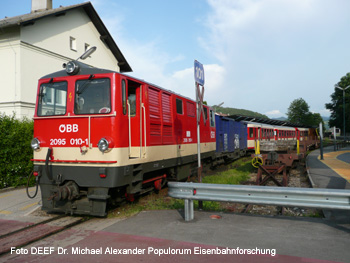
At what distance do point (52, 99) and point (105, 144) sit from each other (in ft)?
6.26

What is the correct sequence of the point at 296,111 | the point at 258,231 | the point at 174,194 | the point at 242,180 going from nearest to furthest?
the point at 258,231, the point at 174,194, the point at 242,180, the point at 296,111

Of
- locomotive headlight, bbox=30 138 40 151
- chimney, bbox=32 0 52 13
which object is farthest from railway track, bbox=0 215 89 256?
chimney, bbox=32 0 52 13

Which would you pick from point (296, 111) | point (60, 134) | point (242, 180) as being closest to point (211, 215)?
point (60, 134)

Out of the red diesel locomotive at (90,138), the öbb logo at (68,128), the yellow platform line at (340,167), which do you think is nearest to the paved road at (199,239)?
the red diesel locomotive at (90,138)

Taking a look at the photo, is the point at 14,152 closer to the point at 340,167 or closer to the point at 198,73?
the point at 198,73

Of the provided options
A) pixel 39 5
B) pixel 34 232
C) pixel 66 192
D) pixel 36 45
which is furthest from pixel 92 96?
pixel 39 5

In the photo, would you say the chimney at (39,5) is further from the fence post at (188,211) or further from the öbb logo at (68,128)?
the fence post at (188,211)

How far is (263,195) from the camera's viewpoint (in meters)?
4.81

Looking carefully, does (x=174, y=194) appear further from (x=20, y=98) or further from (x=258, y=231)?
(x=20, y=98)

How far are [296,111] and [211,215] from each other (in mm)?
90026

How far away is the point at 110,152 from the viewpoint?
5.59 metres

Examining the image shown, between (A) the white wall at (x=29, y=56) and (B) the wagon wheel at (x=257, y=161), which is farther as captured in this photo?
(A) the white wall at (x=29, y=56)

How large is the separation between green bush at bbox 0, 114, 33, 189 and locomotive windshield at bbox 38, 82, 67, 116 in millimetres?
4498

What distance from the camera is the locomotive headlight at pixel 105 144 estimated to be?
5.52 metres
